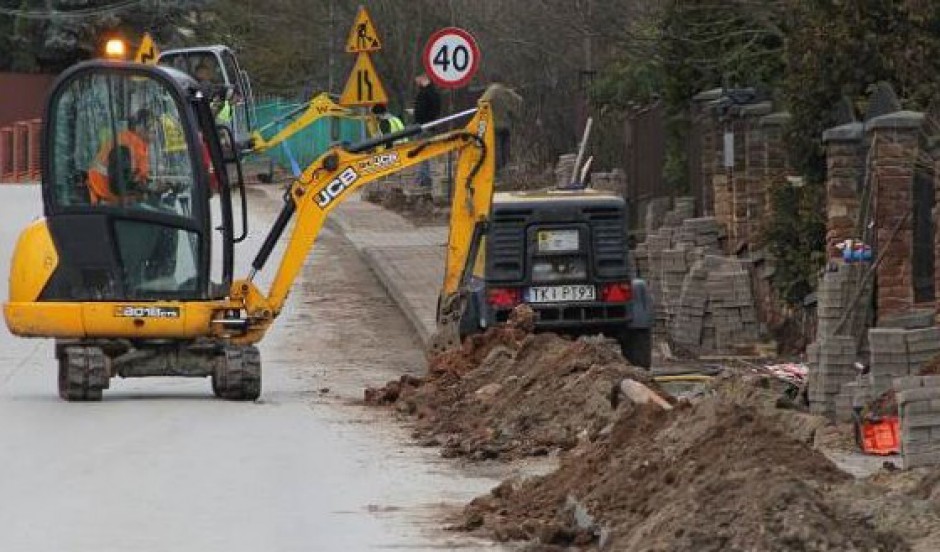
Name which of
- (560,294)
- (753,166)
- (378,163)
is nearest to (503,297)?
(560,294)

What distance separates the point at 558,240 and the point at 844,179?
2640 mm

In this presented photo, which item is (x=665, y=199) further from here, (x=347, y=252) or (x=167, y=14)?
(x=167, y=14)

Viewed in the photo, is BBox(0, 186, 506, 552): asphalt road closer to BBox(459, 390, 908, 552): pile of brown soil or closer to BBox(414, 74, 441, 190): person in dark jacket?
BBox(459, 390, 908, 552): pile of brown soil

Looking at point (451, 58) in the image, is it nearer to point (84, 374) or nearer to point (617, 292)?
point (617, 292)

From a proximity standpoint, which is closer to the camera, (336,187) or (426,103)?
(336,187)

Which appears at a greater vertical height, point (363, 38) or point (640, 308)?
point (363, 38)

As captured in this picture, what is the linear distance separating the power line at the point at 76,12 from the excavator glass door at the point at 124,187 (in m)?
47.3

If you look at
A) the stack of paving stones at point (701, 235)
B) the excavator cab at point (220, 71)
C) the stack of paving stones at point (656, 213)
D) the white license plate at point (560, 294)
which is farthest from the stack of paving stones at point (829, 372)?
the excavator cab at point (220, 71)

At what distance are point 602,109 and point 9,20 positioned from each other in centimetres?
3885

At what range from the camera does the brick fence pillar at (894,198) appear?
63.4ft

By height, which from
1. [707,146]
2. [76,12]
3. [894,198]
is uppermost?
[76,12]

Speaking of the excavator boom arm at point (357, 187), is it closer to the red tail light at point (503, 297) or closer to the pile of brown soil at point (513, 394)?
the red tail light at point (503, 297)

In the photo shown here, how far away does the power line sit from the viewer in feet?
220

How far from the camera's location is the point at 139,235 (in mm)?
20219
